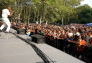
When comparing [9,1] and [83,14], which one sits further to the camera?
[83,14]

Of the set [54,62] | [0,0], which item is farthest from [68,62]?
[0,0]

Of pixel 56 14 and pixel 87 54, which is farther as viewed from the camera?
pixel 56 14

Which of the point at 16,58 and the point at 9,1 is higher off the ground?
the point at 9,1

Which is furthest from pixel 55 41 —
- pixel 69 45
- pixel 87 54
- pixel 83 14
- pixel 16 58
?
pixel 83 14

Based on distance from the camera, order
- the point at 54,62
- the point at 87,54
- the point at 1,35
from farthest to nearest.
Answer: the point at 1,35, the point at 87,54, the point at 54,62

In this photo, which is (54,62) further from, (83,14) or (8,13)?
(83,14)

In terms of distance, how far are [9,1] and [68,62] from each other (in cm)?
5301

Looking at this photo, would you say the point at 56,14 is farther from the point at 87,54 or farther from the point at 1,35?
the point at 87,54

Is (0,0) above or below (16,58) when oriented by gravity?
above

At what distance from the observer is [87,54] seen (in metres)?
13.1

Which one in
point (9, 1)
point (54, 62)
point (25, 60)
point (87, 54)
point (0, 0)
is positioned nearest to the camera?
point (54, 62)

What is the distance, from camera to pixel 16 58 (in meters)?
11.4

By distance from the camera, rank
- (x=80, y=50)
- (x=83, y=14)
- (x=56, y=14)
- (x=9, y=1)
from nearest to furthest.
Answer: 1. (x=80, y=50)
2. (x=9, y=1)
3. (x=56, y=14)
4. (x=83, y=14)

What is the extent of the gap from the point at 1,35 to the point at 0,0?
47.6m
